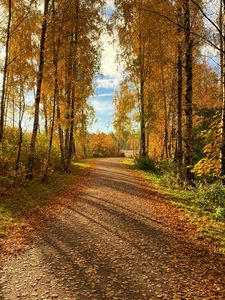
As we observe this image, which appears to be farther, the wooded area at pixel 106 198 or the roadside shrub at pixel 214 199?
the roadside shrub at pixel 214 199

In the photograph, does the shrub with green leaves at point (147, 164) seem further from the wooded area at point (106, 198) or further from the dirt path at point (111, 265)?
the dirt path at point (111, 265)

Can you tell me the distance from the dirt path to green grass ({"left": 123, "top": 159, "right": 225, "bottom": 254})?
65 cm

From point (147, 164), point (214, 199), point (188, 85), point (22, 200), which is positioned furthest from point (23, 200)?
point (147, 164)

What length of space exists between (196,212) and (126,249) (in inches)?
150

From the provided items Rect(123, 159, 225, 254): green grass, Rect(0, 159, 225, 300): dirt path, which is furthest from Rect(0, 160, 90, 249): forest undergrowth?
Rect(123, 159, 225, 254): green grass

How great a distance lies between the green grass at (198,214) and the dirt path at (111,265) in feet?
2.13

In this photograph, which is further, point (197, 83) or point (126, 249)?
point (197, 83)

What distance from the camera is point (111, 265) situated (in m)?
5.48

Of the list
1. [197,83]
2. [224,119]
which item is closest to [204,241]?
[224,119]

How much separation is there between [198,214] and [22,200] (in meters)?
5.83

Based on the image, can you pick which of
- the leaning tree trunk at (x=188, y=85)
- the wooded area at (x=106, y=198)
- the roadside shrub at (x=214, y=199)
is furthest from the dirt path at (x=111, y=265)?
the leaning tree trunk at (x=188, y=85)

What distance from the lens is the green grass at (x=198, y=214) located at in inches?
274

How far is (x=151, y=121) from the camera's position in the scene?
2444 cm

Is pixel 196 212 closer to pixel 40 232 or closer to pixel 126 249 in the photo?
pixel 126 249
